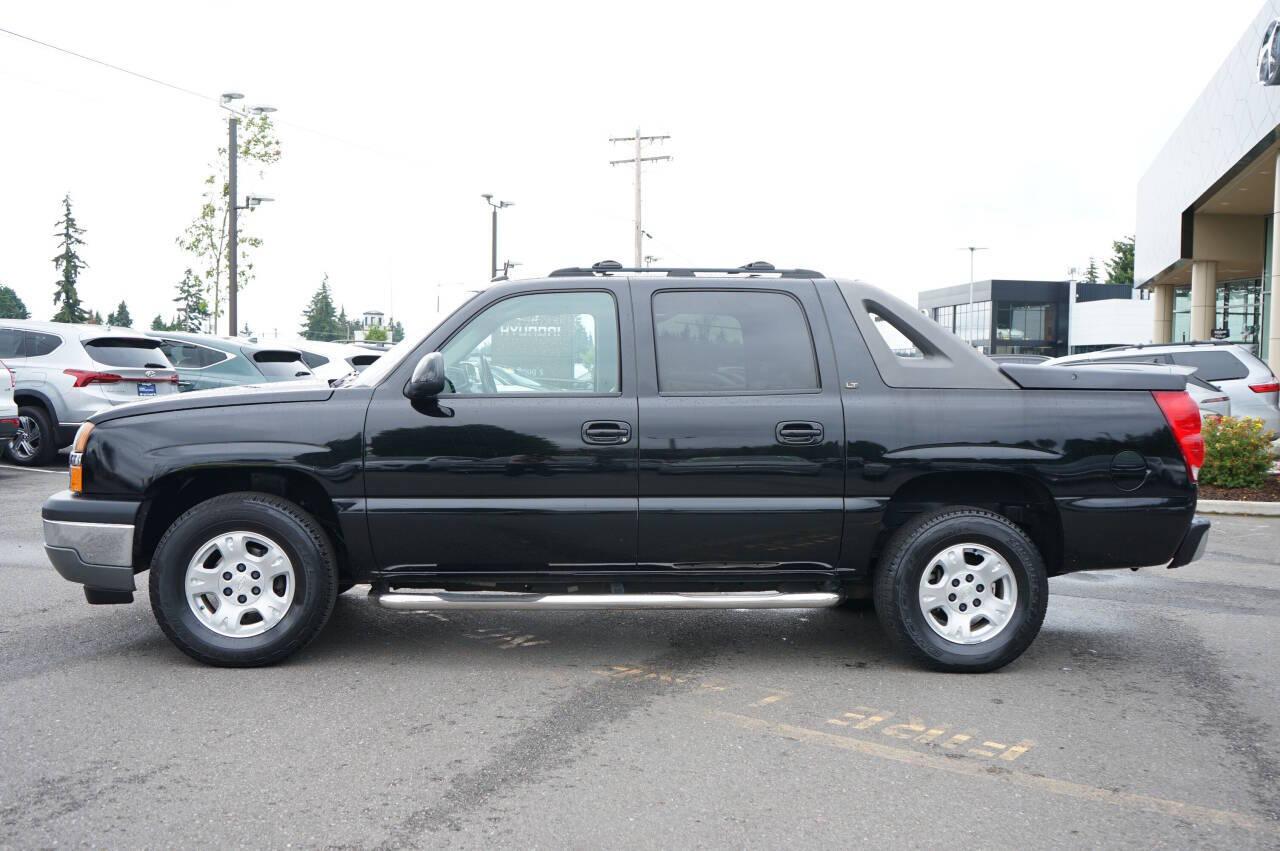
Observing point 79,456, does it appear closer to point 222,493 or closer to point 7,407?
point 222,493

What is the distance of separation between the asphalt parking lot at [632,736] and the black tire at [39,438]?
8523mm

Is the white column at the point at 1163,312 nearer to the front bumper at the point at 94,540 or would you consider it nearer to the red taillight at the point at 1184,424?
the red taillight at the point at 1184,424

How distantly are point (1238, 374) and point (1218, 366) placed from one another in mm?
265

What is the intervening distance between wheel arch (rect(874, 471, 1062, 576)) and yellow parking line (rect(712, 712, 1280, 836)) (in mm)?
1244

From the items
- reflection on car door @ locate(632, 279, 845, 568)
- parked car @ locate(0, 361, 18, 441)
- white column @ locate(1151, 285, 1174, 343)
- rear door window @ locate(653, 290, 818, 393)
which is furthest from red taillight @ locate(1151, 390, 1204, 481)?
white column @ locate(1151, 285, 1174, 343)

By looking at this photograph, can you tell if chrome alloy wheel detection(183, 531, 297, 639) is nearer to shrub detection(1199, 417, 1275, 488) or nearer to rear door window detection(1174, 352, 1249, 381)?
shrub detection(1199, 417, 1275, 488)

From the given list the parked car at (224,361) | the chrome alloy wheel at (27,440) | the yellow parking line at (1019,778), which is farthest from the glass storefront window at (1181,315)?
the yellow parking line at (1019,778)

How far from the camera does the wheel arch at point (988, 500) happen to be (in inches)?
211

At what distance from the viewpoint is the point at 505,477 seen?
5.14 meters

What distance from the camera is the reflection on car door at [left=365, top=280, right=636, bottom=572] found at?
16.9 feet

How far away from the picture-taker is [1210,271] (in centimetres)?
3366

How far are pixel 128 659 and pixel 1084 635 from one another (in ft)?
16.2

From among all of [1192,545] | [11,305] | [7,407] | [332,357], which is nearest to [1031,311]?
[332,357]

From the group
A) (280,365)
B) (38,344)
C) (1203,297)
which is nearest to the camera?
(38,344)
